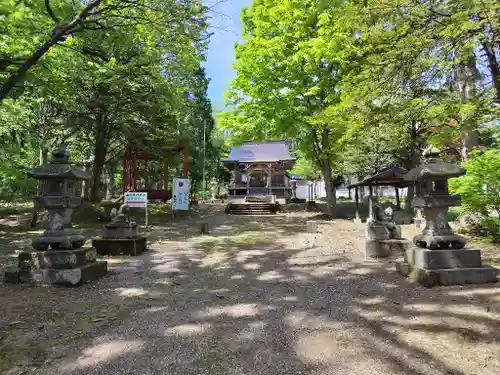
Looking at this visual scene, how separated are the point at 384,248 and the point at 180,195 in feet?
34.5

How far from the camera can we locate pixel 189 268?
648 cm

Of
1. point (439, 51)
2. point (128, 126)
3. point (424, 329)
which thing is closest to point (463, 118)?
point (439, 51)

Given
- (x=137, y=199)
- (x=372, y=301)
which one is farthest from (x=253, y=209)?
(x=372, y=301)

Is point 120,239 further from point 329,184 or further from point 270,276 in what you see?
point 329,184

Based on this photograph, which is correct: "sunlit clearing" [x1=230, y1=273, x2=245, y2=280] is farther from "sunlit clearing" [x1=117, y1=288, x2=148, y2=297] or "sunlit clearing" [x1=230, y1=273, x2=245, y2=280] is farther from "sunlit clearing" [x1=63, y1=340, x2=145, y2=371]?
"sunlit clearing" [x1=63, y1=340, x2=145, y2=371]

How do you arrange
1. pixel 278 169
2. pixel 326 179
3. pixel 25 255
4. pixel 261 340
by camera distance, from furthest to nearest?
pixel 278 169
pixel 326 179
pixel 25 255
pixel 261 340

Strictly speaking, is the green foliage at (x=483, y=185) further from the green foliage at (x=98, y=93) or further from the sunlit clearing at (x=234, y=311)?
the green foliage at (x=98, y=93)

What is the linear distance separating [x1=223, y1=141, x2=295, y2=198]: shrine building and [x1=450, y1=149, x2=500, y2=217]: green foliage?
19173 millimetres

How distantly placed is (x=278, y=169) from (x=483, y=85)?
22319 millimetres

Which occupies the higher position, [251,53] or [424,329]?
[251,53]

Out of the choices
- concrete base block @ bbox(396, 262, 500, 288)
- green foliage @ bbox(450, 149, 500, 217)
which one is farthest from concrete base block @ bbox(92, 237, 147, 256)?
green foliage @ bbox(450, 149, 500, 217)

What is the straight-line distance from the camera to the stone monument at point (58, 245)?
5109mm

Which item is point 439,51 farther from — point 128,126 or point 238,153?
point 238,153

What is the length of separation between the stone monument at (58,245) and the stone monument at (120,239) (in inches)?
72.6
